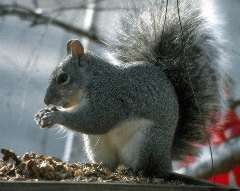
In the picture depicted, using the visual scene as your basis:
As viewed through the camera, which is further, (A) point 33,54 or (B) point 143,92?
(B) point 143,92

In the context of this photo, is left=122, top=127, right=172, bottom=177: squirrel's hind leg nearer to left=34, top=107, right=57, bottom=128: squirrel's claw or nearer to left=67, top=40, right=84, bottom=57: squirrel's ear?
left=34, top=107, right=57, bottom=128: squirrel's claw

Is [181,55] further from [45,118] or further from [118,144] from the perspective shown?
[45,118]

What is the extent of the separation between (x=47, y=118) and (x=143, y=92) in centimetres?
51

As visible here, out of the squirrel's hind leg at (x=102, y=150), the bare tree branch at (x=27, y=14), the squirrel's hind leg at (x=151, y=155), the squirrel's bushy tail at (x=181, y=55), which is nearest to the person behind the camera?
the squirrel's hind leg at (x=151, y=155)

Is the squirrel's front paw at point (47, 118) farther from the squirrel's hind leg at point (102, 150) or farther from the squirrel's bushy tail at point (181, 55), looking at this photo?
the squirrel's bushy tail at point (181, 55)

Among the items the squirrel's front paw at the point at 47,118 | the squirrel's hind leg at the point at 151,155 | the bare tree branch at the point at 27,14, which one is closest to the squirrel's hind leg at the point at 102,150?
the squirrel's hind leg at the point at 151,155

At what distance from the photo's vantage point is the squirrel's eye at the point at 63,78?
130 inches

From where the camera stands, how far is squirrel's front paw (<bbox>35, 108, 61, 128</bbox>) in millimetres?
2963

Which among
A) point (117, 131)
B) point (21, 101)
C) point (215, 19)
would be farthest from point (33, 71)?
point (215, 19)

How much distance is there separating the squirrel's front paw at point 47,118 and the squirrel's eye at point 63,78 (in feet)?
0.81

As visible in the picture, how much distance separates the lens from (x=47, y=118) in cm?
298

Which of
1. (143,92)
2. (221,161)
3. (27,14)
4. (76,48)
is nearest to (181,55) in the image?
(143,92)

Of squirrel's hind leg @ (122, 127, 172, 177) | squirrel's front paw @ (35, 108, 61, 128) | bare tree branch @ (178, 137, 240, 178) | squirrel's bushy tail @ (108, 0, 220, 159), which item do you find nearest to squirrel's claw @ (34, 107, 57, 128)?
squirrel's front paw @ (35, 108, 61, 128)

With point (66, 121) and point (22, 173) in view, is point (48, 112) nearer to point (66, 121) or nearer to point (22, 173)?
point (66, 121)
